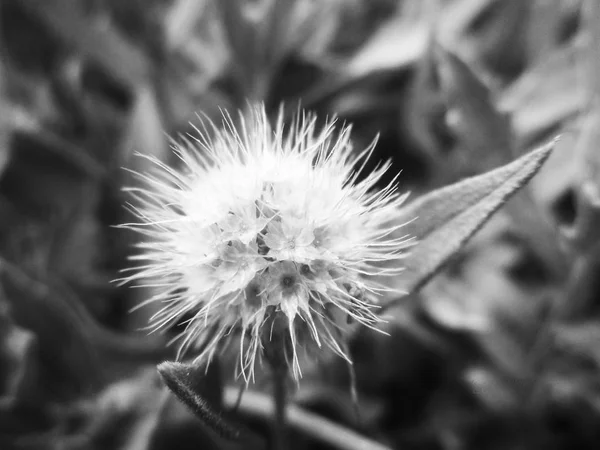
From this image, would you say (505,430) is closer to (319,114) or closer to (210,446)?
(210,446)

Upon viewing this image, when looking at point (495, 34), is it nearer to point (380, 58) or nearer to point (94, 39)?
point (380, 58)

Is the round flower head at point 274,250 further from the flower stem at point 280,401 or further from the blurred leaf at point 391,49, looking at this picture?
the blurred leaf at point 391,49

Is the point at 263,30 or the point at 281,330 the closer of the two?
the point at 281,330

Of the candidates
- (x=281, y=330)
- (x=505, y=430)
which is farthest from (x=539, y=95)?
(x=281, y=330)

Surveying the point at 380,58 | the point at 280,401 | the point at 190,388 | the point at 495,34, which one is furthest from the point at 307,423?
the point at 495,34

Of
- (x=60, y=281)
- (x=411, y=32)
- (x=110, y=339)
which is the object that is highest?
(x=411, y=32)

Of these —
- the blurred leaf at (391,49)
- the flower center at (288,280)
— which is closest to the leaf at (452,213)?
the flower center at (288,280)

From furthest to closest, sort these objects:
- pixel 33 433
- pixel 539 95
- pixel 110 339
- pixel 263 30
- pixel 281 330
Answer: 1. pixel 263 30
2. pixel 539 95
3. pixel 110 339
4. pixel 33 433
5. pixel 281 330
